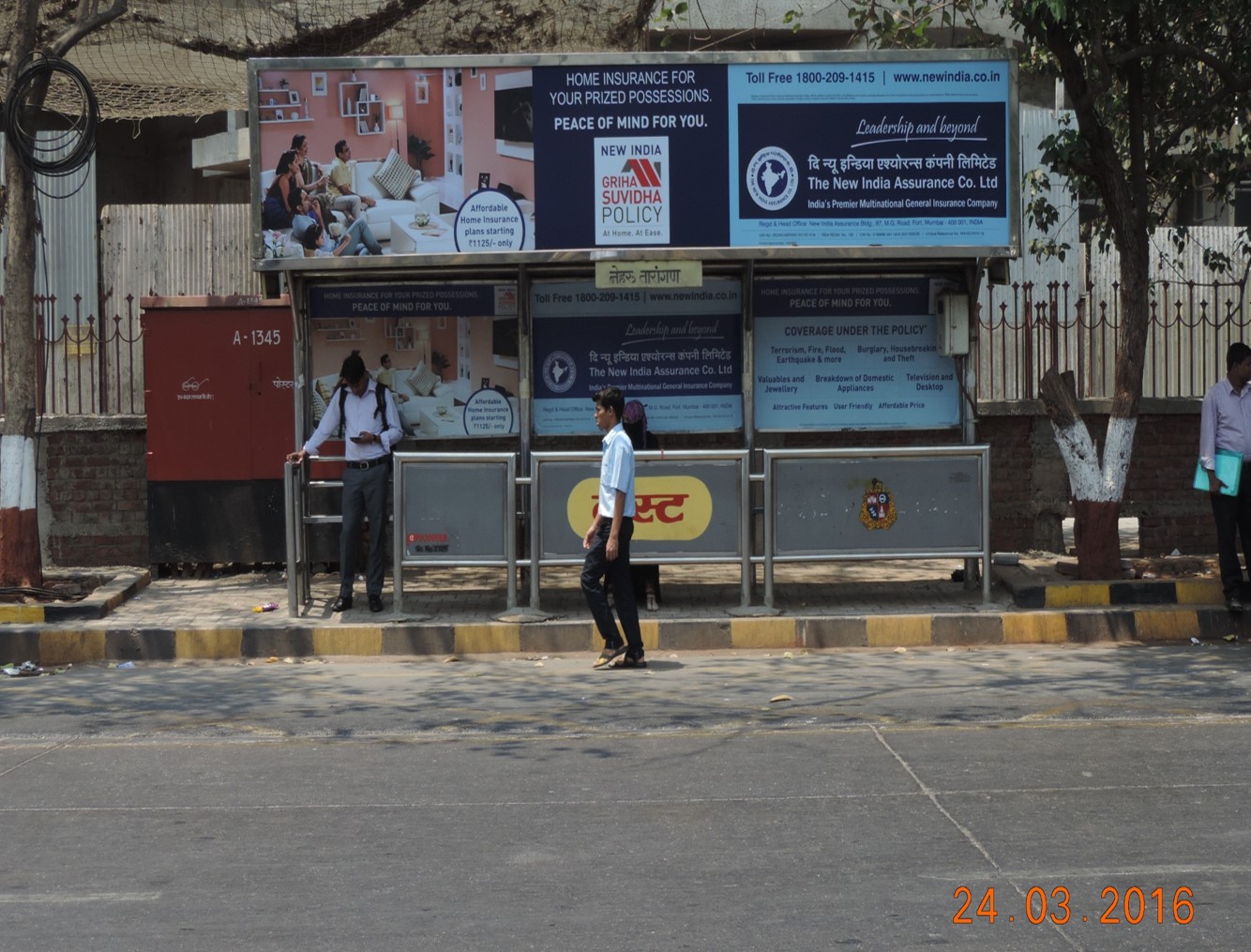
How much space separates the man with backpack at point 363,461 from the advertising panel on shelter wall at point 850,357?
2.88 meters

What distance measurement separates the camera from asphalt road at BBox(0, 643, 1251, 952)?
455cm

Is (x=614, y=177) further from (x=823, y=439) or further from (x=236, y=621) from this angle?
(x=236, y=621)

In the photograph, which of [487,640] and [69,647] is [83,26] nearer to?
[69,647]

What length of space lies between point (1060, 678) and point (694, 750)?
9.19 ft

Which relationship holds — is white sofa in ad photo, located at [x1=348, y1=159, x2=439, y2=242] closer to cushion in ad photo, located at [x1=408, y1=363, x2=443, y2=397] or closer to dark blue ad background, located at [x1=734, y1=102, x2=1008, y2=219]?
cushion in ad photo, located at [x1=408, y1=363, x2=443, y2=397]

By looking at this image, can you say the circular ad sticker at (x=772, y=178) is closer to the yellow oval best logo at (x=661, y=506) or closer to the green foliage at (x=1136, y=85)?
the green foliage at (x=1136, y=85)

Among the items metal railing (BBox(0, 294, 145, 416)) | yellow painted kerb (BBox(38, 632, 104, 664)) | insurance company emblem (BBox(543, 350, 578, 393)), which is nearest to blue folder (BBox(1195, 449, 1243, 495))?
insurance company emblem (BBox(543, 350, 578, 393))

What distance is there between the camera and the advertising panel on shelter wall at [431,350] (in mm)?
11133

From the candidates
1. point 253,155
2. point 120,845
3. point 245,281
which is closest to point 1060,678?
point 120,845

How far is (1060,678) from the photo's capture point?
8508mm

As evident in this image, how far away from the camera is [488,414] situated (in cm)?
1128

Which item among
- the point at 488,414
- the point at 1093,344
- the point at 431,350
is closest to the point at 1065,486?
the point at 1093,344

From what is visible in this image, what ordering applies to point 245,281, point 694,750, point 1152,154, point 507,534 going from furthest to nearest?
point 245,281
point 1152,154
point 507,534
point 694,750

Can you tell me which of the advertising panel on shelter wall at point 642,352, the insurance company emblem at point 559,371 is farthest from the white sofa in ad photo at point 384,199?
the insurance company emblem at point 559,371
